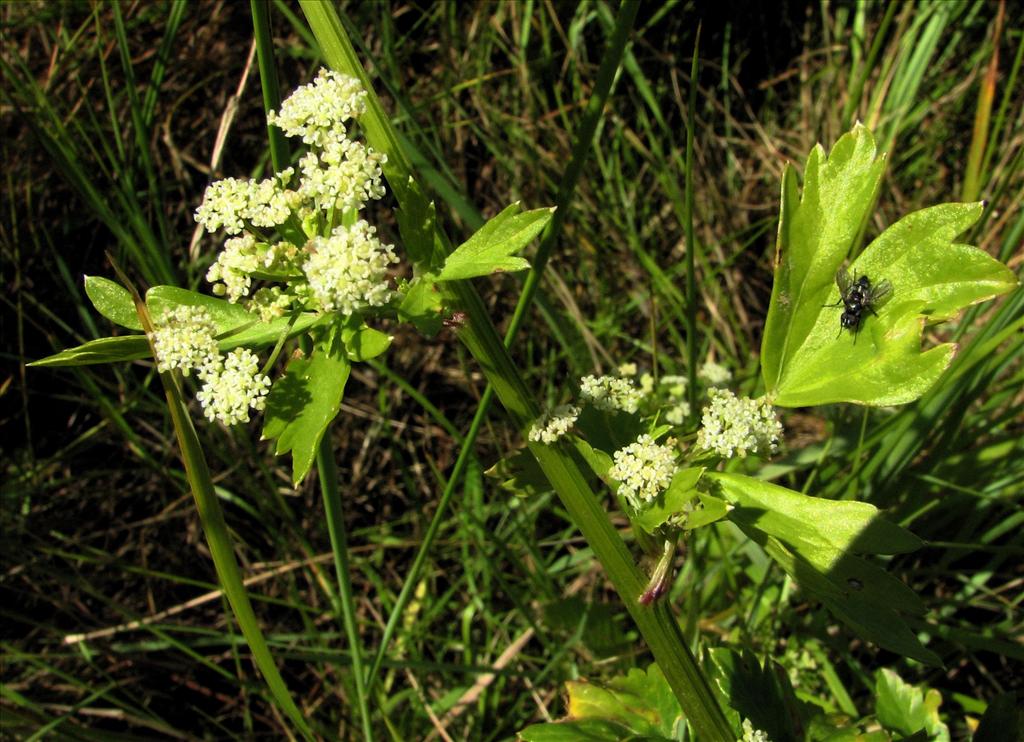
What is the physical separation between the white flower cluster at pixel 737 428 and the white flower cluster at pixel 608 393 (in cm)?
19

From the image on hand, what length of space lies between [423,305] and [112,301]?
73 cm

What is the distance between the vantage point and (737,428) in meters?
1.89

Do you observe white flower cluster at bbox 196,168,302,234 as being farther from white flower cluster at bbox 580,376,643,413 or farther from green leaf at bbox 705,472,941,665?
green leaf at bbox 705,472,941,665

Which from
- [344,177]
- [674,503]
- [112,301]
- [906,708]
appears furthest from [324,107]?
[906,708]


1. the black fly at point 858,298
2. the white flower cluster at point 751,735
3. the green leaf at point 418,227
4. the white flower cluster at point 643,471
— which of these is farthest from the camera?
the white flower cluster at point 751,735

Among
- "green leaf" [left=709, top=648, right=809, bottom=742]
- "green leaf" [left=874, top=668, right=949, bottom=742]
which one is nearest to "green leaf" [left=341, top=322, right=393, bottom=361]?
"green leaf" [left=709, top=648, right=809, bottom=742]

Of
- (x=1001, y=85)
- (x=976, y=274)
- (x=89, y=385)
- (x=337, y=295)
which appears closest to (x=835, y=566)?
(x=976, y=274)

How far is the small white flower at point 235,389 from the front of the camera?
5.69 feet

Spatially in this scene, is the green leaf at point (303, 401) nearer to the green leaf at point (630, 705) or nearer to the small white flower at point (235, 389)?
the small white flower at point (235, 389)

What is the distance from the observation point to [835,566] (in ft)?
6.20

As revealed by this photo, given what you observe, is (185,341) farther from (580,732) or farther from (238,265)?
(580,732)

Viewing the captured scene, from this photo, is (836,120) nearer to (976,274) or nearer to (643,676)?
(976,274)

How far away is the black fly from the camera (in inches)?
79.0

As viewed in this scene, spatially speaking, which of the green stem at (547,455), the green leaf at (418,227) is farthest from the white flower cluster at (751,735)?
the green leaf at (418,227)
